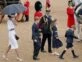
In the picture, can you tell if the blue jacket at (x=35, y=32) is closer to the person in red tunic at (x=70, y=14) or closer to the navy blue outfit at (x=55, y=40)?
the navy blue outfit at (x=55, y=40)

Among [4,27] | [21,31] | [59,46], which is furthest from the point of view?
[4,27]

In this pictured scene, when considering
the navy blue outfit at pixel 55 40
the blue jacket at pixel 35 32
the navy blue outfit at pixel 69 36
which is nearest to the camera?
the blue jacket at pixel 35 32

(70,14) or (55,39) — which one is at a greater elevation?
(70,14)

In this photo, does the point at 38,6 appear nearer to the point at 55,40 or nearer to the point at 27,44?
the point at 27,44

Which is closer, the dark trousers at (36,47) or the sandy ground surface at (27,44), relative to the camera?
the dark trousers at (36,47)

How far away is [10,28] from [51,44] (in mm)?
2015

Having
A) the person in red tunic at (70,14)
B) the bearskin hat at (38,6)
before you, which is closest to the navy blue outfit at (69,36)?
the person in red tunic at (70,14)

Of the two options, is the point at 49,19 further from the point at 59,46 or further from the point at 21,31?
the point at 21,31

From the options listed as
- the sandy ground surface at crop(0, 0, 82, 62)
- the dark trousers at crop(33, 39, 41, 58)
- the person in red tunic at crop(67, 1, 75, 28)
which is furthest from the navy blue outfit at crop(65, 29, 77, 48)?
the person in red tunic at crop(67, 1, 75, 28)

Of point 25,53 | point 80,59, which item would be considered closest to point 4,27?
point 25,53

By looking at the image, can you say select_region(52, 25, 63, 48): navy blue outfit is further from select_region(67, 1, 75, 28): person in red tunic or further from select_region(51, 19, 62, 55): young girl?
select_region(67, 1, 75, 28): person in red tunic

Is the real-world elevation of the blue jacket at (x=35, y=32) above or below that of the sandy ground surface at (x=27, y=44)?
above

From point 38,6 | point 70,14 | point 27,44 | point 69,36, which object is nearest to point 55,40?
point 69,36

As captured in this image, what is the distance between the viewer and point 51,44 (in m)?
14.8
